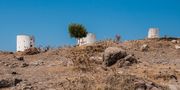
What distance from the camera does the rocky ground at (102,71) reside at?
11016mm

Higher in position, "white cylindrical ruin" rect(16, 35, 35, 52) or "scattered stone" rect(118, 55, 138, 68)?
"white cylindrical ruin" rect(16, 35, 35, 52)

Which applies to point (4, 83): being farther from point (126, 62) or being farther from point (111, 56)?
point (126, 62)

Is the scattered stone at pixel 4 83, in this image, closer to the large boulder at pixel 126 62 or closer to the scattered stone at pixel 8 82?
the scattered stone at pixel 8 82

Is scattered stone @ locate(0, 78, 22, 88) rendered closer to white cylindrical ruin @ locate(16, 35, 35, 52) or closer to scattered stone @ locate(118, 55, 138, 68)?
scattered stone @ locate(118, 55, 138, 68)

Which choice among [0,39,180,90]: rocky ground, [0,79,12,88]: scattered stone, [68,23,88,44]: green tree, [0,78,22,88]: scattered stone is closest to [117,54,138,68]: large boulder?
[0,39,180,90]: rocky ground

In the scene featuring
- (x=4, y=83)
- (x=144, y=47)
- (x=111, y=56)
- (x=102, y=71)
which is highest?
(x=144, y=47)

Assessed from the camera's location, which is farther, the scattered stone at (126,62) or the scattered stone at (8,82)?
the scattered stone at (126,62)

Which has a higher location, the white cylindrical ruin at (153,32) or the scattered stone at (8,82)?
the white cylindrical ruin at (153,32)

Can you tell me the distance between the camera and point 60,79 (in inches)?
506

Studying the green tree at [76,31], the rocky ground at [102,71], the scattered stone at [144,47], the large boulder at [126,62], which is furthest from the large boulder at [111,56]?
the green tree at [76,31]

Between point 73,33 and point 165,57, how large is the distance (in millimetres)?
11322

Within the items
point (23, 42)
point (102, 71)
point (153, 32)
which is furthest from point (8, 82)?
point (153, 32)

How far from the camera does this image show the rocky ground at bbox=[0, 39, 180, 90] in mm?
11016

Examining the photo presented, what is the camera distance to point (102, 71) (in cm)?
1310
